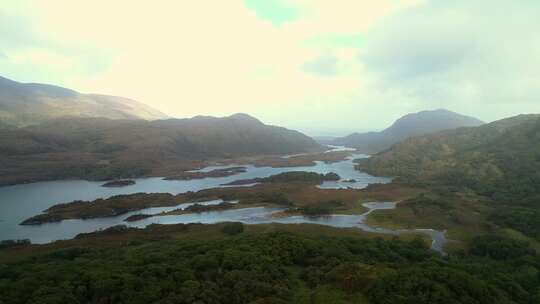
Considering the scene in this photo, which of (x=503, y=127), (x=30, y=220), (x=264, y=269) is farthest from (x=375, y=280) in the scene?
(x=503, y=127)

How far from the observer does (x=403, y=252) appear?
57312mm

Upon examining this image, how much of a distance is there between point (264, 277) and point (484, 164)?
129649 mm

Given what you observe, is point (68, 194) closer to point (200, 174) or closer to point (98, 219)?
point (98, 219)

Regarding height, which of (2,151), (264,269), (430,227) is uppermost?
(2,151)

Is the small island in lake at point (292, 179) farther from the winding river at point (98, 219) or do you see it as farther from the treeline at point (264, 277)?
the treeline at point (264, 277)

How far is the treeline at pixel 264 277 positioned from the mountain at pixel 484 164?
66190 mm

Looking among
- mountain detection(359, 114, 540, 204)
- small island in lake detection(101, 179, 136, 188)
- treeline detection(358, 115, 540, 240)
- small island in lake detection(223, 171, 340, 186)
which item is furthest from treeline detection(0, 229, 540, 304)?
small island in lake detection(223, 171, 340, 186)

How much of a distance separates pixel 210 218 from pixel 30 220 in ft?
153

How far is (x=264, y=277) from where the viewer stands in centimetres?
4212

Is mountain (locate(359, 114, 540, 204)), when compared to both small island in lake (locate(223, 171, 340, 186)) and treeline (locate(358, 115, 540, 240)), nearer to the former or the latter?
treeline (locate(358, 115, 540, 240))

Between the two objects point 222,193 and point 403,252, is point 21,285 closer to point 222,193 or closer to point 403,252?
point 403,252

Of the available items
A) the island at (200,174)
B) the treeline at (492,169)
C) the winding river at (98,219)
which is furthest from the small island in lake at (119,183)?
the treeline at (492,169)

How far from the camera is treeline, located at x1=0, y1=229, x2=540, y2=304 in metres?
36.6

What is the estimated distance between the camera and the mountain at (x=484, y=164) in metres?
113
